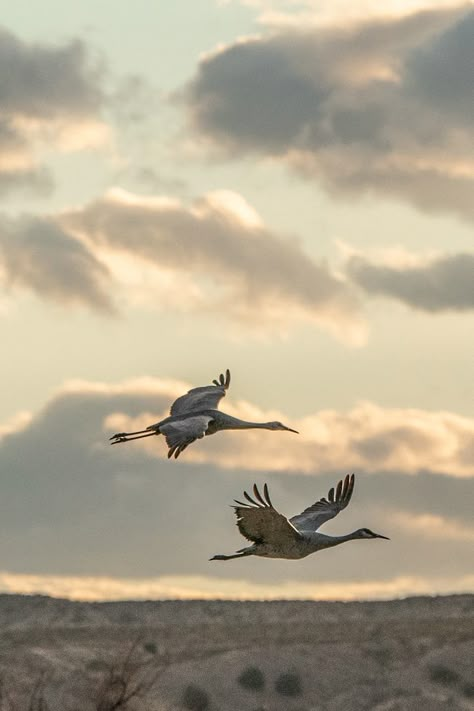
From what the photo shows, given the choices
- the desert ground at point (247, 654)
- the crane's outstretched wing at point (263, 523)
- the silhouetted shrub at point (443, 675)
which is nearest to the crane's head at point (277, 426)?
the crane's outstretched wing at point (263, 523)

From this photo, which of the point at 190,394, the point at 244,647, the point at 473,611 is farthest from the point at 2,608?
the point at 190,394

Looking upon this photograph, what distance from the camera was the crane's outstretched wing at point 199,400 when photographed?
1329 inches

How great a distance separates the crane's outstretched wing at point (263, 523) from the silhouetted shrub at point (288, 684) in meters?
63.8

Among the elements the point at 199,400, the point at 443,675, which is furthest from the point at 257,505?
the point at 443,675

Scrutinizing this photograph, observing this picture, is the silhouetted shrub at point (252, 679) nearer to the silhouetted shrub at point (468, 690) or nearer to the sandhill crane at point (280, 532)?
the silhouetted shrub at point (468, 690)

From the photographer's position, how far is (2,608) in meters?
121

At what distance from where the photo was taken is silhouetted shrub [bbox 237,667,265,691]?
305 ft

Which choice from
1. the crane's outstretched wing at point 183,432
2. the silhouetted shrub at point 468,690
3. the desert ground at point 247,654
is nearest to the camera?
the crane's outstretched wing at point 183,432

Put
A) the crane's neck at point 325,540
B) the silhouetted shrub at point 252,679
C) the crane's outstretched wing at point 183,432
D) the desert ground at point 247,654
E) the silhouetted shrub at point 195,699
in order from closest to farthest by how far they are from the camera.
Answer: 1. the crane's outstretched wing at point 183,432
2. the crane's neck at point 325,540
3. the silhouetted shrub at point 195,699
4. the desert ground at point 247,654
5. the silhouetted shrub at point 252,679

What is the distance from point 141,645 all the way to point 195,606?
14.3 m

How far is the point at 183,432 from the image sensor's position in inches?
1171

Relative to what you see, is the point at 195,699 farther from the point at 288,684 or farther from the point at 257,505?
the point at 257,505

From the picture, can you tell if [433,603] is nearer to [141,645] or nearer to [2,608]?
[141,645]

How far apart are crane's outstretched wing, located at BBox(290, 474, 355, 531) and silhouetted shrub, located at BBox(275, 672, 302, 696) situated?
2364 inches
